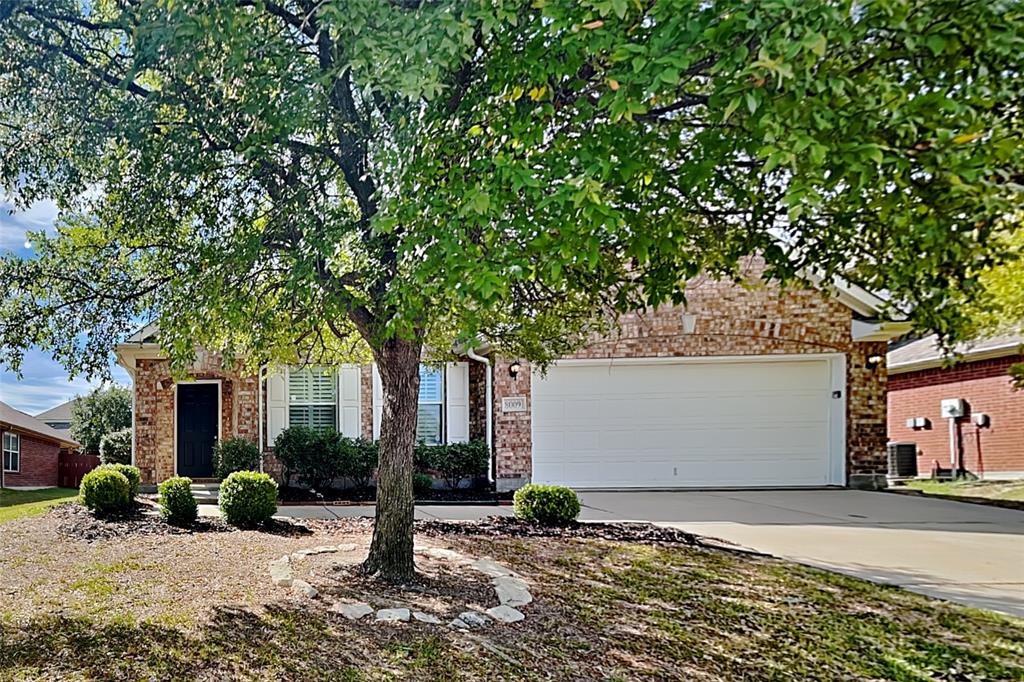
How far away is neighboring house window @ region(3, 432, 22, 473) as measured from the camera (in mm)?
20750

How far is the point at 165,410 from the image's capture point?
530 inches

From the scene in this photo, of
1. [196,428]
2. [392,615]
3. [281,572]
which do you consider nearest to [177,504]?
[281,572]

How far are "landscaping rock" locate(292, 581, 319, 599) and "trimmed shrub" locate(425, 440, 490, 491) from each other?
23.6ft

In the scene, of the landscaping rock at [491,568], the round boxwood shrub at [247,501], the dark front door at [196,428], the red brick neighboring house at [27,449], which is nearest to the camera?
the landscaping rock at [491,568]

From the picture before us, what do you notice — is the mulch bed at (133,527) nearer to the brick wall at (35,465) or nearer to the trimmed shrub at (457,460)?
the trimmed shrub at (457,460)

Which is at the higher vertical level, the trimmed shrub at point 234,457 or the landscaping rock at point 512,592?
the trimmed shrub at point 234,457

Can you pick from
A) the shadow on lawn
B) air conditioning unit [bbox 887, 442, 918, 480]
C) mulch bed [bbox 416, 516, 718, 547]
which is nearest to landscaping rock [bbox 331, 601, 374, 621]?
the shadow on lawn

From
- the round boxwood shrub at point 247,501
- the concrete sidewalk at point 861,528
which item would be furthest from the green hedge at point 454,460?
the round boxwood shrub at point 247,501

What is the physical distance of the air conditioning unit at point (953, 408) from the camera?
646 inches

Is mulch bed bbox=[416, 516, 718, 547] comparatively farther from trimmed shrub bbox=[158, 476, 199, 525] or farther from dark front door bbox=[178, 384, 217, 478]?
dark front door bbox=[178, 384, 217, 478]

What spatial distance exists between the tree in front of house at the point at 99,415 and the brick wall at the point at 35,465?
127 cm

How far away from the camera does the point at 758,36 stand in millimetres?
2949

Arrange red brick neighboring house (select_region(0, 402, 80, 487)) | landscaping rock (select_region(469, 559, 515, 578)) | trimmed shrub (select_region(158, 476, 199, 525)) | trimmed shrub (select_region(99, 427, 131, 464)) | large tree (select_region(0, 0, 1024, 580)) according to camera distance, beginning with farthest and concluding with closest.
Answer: red brick neighboring house (select_region(0, 402, 80, 487)), trimmed shrub (select_region(99, 427, 131, 464)), trimmed shrub (select_region(158, 476, 199, 525)), landscaping rock (select_region(469, 559, 515, 578)), large tree (select_region(0, 0, 1024, 580))

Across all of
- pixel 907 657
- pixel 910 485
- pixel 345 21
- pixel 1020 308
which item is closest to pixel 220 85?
pixel 345 21
